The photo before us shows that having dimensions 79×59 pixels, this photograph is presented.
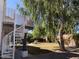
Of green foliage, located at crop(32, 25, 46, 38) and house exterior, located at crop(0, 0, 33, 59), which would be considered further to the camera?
green foliage, located at crop(32, 25, 46, 38)

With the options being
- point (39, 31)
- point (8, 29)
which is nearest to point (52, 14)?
point (39, 31)

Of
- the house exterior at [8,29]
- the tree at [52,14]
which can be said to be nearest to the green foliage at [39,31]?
the tree at [52,14]

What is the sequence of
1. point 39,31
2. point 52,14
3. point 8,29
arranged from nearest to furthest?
1. point 8,29
2. point 52,14
3. point 39,31

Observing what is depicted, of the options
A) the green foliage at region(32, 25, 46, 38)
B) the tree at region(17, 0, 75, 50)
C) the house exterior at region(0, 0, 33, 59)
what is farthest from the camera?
the green foliage at region(32, 25, 46, 38)

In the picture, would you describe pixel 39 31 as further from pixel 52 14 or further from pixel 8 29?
pixel 8 29

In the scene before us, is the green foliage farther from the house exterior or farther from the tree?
the house exterior

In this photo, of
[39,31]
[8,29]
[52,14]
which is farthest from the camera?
[39,31]

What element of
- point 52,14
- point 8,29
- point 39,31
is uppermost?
point 52,14

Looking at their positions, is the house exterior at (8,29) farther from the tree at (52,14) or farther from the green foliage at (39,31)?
the green foliage at (39,31)

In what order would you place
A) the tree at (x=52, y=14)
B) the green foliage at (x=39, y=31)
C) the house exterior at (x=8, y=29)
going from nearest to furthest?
the house exterior at (x=8, y=29) < the tree at (x=52, y=14) < the green foliage at (x=39, y=31)

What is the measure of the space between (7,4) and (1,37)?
2.89 m

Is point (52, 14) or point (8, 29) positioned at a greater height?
point (52, 14)

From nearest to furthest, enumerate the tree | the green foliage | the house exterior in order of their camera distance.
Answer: the house exterior < the tree < the green foliage

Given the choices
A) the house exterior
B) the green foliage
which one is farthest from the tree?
the house exterior
